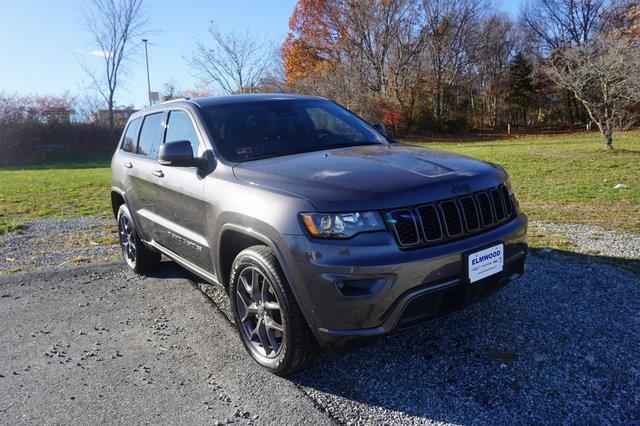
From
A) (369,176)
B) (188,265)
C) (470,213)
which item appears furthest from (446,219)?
(188,265)

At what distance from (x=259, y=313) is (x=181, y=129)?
181 centimetres

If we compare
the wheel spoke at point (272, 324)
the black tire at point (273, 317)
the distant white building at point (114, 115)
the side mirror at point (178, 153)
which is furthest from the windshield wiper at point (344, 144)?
the distant white building at point (114, 115)

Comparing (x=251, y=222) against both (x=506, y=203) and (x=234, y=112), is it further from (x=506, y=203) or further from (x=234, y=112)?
(x=506, y=203)

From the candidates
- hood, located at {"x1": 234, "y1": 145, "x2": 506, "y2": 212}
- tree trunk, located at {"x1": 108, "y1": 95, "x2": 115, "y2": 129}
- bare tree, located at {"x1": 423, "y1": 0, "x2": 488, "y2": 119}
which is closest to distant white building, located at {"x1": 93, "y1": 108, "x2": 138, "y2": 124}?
tree trunk, located at {"x1": 108, "y1": 95, "x2": 115, "y2": 129}

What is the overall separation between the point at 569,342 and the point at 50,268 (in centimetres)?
543

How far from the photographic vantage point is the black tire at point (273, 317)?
288 centimetres

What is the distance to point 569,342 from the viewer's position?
329 centimetres

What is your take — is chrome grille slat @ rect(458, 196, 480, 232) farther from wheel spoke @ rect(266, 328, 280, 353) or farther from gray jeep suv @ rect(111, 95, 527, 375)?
wheel spoke @ rect(266, 328, 280, 353)

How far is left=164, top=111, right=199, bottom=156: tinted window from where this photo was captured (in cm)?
391

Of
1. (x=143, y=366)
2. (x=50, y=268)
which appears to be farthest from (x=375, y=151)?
(x=50, y=268)

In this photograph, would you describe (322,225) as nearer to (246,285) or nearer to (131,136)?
(246,285)

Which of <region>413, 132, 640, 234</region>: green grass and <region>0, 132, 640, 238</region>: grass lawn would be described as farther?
<region>0, 132, 640, 238</region>: grass lawn

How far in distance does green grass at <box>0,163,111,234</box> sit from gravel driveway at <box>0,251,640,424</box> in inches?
227

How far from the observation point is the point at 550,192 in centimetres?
946
